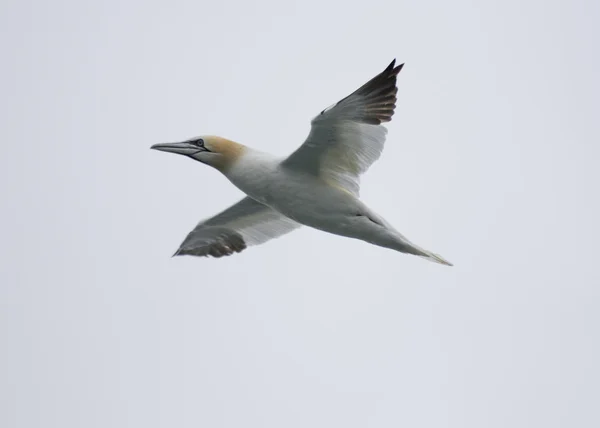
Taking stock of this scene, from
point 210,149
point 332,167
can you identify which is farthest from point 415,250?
point 210,149

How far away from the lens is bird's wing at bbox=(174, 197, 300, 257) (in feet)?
43.5

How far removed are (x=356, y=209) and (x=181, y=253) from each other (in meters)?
3.42

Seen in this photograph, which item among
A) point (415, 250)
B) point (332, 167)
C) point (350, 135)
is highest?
point (350, 135)

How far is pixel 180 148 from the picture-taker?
478 inches

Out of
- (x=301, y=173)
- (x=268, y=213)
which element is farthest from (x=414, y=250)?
(x=268, y=213)

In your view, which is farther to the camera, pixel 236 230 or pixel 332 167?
pixel 236 230

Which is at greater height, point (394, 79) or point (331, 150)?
point (394, 79)

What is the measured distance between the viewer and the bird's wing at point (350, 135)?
428 inches

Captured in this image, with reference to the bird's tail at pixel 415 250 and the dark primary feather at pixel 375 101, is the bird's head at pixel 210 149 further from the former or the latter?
the bird's tail at pixel 415 250

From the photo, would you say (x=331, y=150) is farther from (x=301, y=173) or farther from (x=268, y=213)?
(x=268, y=213)

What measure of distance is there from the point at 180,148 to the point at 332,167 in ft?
6.09

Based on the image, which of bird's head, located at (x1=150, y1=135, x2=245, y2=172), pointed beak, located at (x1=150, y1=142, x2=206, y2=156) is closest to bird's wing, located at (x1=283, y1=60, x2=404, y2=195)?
bird's head, located at (x1=150, y1=135, x2=245, y2=172)

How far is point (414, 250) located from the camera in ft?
37.5

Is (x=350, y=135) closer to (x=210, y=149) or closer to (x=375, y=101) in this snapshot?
(x=375, y=101)
